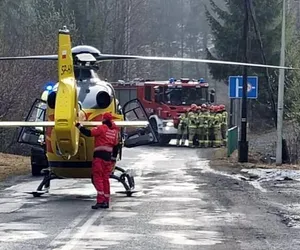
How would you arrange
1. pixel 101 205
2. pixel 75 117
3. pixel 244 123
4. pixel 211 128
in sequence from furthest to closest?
pixel 211 128
pixel 244 123
pixel 101 205
pixel 75 117

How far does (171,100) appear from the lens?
41.3 metres

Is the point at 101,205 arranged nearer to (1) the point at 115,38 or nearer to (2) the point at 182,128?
(2) the point at 182,128

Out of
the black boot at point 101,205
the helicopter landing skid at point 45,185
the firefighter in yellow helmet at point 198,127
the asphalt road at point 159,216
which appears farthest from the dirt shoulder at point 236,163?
the black boot at point 101,205

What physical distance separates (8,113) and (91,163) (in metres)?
18.9

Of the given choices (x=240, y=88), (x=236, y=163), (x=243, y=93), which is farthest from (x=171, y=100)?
(x=236, y=163)

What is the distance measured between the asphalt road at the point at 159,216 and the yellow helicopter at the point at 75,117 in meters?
0.64

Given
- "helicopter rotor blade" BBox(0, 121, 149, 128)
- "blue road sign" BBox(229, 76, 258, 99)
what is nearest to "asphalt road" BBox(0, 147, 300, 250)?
"helicopter rotor blade" BBox(0, 121, 149, 128)

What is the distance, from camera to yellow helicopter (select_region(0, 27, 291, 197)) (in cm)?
1530

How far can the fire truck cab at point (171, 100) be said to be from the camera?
40.8 metres

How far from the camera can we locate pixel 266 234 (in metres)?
12.5

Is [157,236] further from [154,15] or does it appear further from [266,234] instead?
[154,15]

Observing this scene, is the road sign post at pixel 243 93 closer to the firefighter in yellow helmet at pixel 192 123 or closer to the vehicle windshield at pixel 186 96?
the firefighter in yellow helmet at pixel 192 123

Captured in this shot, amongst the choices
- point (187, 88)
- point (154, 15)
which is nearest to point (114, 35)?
point (187, 88)

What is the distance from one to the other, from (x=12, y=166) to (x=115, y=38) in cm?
3617
